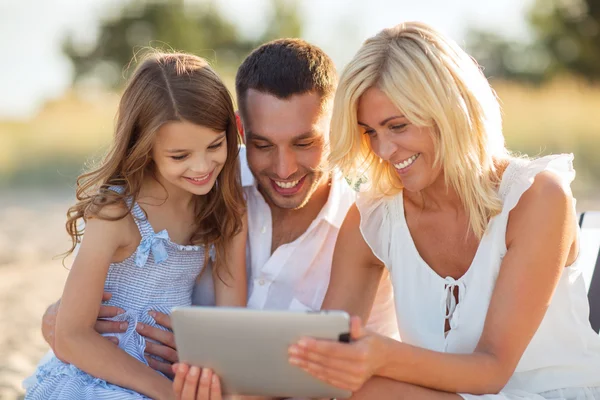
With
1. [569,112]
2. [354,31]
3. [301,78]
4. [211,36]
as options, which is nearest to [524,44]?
[354,31]

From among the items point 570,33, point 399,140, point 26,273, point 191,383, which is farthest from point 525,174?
point 570,33

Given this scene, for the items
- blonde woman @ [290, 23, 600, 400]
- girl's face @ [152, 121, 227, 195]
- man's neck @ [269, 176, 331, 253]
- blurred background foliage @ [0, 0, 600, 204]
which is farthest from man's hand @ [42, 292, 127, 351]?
blurred background foliage @ [0, 0, 600, 204]

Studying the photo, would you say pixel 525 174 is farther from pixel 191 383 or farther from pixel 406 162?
pixel 191 383

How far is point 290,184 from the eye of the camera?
3746mm

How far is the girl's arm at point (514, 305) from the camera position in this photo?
2.88m

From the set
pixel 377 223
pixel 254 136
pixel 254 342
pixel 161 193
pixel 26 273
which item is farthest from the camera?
pixel 26 273

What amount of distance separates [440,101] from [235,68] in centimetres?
1722

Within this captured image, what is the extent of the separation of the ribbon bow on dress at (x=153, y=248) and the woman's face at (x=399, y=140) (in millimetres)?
925

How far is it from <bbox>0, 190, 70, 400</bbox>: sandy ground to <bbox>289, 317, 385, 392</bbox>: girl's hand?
2769mm

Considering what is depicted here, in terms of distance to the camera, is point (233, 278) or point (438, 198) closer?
point (438, 198)

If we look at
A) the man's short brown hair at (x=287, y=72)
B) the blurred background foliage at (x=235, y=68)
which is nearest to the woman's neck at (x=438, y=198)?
the man's short brown hair at (x=287, y=72)

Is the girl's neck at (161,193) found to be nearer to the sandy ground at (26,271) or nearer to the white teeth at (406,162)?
the sandy ground at (26,271)

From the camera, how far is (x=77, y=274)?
3209 mm

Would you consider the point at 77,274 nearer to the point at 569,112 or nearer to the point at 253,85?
the point at 253,85
